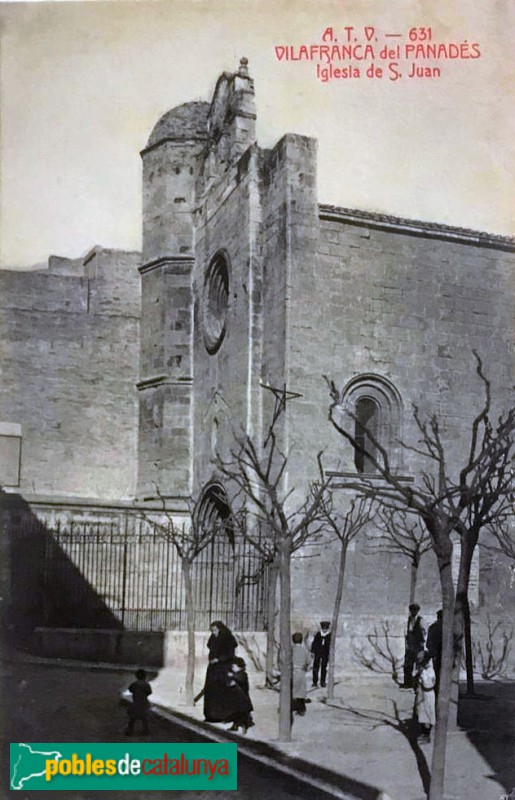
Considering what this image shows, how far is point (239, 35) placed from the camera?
9594 mm

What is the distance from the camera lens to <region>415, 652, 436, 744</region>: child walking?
10.0 meters

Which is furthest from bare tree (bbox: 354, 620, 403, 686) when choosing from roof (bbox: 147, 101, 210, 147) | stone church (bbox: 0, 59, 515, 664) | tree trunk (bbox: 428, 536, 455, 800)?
roof (bbox: 147, 101, 210, 147)

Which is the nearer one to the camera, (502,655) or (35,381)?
(502,655)

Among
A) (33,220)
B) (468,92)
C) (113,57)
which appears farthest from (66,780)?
(468,92)

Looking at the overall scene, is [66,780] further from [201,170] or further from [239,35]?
[201,170]

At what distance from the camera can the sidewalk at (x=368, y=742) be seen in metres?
8.62

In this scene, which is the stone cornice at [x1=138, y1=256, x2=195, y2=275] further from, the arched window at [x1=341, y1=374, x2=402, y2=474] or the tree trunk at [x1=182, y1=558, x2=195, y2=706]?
the tree trunk at [x1=182, y1=558, x2=195, y2=706]

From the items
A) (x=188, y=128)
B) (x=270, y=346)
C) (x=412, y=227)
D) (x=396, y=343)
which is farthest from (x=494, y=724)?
(x=188, y=128)

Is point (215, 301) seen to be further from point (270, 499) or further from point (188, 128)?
point (270, 499)

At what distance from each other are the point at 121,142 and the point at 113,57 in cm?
187

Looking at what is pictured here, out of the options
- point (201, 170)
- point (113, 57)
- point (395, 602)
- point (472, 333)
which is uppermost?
point (201, 170)

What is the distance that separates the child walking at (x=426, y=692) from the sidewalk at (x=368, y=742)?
0.29 metres

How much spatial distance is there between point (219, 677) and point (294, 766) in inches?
82.2

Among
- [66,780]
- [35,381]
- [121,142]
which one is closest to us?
[66,780]
